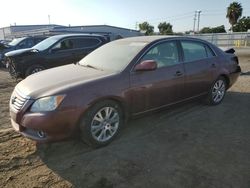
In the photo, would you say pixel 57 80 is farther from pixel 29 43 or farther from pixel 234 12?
pixel 234 12

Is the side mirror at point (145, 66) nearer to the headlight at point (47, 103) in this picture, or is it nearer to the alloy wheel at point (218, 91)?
the headlight at point (47, 103)

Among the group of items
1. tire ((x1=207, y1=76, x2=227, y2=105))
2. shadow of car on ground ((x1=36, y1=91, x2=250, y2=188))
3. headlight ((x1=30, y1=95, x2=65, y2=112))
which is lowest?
shadow of car on ground ((x1=36, y1=91, x2=250, y2=188))

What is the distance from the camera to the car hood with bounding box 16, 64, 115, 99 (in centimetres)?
379

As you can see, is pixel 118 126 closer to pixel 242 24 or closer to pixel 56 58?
pixel 56 58

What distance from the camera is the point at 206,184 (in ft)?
10.6

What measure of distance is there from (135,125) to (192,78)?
148cm

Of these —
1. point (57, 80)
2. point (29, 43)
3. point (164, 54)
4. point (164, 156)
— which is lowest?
point (164, 156)

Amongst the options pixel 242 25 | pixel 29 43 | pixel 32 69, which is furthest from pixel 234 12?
pixel 32 69

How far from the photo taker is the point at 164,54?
196 inches

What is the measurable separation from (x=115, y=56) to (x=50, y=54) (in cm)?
546

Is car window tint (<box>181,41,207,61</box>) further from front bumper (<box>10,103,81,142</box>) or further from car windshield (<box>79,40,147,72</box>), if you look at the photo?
front bumper (<box>10,103,81,142</box>)

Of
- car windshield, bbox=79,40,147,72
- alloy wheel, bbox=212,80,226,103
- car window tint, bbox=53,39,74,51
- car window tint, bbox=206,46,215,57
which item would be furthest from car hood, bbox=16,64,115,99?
car window tint, bbox=53,39,74,51

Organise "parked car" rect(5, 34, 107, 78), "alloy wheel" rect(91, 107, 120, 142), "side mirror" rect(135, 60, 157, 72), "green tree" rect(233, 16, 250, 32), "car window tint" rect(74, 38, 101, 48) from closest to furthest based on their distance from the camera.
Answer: "alloy wheel" rect(91, 107, 120, 142)
"side mirror" rect(135, 60, 157, 72)
"parked car" rect(5, 34, 107, 78)
"car window tint" rect(74, 38, 101, 48)
"green tree" rect(233, 16, 250, 32)

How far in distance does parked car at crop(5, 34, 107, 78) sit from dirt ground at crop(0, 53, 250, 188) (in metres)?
4.40
